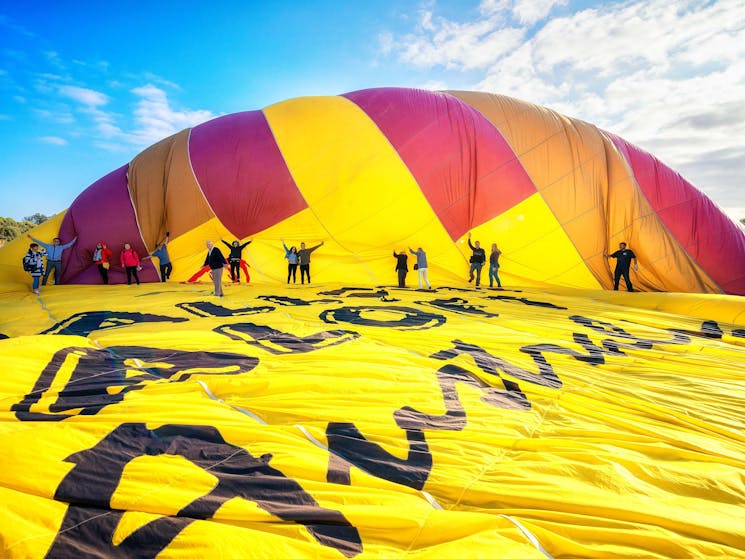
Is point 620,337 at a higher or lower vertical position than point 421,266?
lower

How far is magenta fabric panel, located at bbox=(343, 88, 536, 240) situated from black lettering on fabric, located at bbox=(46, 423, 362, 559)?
7.91 m

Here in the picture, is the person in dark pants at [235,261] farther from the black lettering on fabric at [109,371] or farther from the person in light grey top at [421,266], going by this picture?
the black lettering on fabric at [109,371]

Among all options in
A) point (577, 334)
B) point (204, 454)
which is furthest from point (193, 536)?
point (577, 334)

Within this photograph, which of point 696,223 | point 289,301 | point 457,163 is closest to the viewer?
point 289,301

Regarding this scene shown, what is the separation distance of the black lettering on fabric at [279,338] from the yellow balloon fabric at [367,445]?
33 millimetres

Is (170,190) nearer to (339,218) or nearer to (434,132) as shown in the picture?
(339,218)

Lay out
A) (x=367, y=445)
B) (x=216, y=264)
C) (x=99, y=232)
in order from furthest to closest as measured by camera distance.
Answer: (x=99, y=232) < (x=216, y=264) < (x=367, y=445)

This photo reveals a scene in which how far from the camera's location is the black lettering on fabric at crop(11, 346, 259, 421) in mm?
2053

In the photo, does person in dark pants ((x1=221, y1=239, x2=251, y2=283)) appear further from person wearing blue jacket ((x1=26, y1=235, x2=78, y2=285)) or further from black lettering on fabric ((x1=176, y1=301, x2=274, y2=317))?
person wearing blue jacket ((x1=26, y1=235, x2=78, y2=285))

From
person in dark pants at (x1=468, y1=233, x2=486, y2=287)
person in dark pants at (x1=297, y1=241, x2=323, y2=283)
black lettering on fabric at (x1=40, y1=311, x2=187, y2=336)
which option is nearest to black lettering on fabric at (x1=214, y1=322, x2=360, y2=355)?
black lettering on fabric at (x1=40, y1=311, x2=187, y2=336)

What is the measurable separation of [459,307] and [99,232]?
7.75m

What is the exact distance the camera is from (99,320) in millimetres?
4609

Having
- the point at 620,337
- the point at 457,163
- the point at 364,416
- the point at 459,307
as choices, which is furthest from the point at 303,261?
the point at 364,416

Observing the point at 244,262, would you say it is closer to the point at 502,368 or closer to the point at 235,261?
the point at 235,261
